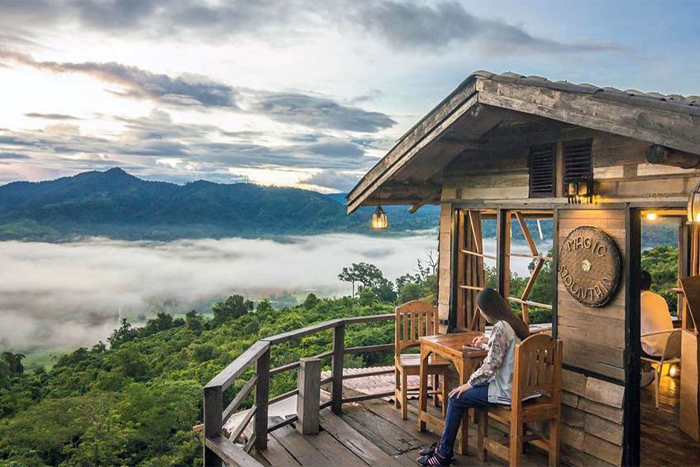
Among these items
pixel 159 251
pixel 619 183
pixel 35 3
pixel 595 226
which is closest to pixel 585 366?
pixel 595 226

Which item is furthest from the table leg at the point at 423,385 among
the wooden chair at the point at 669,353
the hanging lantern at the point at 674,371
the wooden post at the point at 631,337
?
the hanging lantern at the point at 674,371

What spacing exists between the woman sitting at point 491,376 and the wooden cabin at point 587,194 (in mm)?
753

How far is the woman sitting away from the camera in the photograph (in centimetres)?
397

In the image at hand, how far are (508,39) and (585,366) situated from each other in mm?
7457

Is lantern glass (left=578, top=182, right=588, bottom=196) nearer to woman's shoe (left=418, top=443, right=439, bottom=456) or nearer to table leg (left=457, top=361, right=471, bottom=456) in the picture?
table leg (left=457, top=361, right=471, bottom=456)

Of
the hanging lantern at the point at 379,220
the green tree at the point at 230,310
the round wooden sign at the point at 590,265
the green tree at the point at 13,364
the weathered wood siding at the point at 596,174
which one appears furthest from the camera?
the green tree at the point at 230,310

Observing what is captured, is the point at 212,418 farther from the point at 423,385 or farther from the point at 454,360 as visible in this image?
the point at 423,385

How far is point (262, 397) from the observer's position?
4.43 meters

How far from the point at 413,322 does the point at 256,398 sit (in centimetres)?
213

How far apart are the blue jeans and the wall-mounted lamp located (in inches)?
73.0

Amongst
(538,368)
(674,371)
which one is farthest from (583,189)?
(674,371)

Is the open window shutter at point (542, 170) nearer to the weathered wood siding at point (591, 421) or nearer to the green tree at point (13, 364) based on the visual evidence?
the weathered wood siding at point (591, 421)

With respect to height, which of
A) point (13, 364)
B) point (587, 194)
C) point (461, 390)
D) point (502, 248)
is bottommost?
point (13, 364)

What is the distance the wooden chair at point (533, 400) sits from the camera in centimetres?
385
